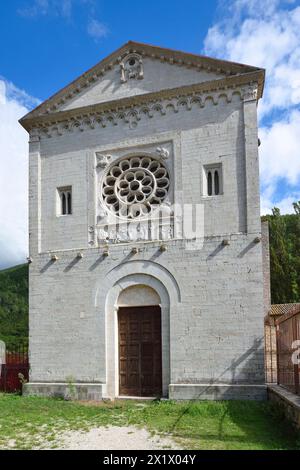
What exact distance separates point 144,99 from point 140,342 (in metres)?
7.40

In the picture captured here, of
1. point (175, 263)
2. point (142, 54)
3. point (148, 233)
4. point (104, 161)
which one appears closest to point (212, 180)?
point (148, 233)

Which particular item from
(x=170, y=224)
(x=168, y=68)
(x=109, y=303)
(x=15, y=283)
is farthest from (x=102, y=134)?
(x=15, y=283)

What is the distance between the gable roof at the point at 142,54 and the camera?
13.9 meters

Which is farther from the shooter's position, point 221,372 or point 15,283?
point 15,283

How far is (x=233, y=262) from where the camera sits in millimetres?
13164

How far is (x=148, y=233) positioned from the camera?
47.0 ft

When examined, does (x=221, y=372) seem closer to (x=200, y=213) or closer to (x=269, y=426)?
(x=269, y=426)

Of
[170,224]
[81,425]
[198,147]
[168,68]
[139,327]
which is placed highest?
[168,68]

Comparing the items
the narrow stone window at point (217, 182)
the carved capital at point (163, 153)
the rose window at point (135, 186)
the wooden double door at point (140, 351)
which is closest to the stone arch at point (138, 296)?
the wooden double door at point (140, 351)

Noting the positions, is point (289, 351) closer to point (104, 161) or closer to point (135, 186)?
point (135, 186)

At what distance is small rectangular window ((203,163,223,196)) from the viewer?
45.5ft

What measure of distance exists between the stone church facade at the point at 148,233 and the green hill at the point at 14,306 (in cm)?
1424
